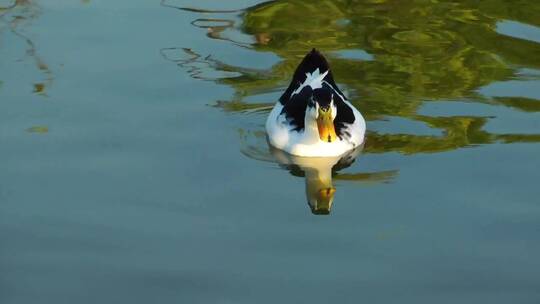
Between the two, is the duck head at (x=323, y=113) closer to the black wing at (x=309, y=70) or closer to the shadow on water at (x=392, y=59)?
the shadow on water at (x=392, y=59)

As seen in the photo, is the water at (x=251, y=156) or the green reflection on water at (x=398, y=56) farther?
the green reflection on water at (x=398, y=56)

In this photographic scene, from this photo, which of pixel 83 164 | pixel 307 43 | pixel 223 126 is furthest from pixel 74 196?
pixel 307 43

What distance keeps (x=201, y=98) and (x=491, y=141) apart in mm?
2557

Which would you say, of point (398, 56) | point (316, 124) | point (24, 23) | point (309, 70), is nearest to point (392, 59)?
point (398, 56)

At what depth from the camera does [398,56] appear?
1391 centimetres

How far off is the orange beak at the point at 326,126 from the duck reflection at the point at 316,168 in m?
0.17

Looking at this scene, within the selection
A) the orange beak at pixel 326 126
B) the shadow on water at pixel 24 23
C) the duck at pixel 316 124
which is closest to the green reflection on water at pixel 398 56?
the duck at pixel 316 124

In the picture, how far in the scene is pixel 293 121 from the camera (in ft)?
39.4

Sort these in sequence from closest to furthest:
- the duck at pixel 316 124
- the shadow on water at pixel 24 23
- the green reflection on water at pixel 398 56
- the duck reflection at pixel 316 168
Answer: the duck reflection at pixel 316 168
the duck at pixel 316 124
the green reflection on water at pixel 398 56
the shadow on water at pixel 24 23

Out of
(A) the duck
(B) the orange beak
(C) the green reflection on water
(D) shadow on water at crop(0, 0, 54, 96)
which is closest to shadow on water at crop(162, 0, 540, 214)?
(C) the green reflection on water

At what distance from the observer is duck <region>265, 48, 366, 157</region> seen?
38.6 feet

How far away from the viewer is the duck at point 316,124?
11766 millimetres

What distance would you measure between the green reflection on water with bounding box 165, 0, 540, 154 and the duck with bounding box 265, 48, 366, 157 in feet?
0.74

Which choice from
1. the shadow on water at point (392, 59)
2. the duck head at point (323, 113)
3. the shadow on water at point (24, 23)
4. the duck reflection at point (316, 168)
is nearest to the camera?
the duck reflection at point (316, 168)
